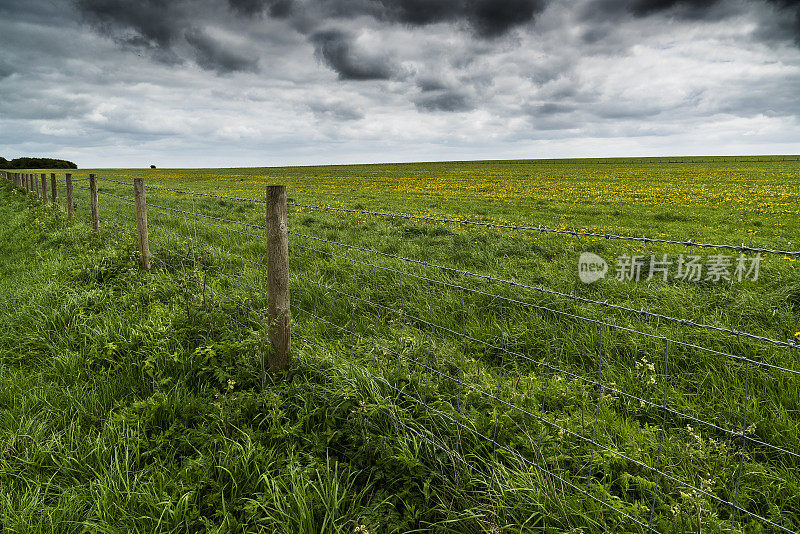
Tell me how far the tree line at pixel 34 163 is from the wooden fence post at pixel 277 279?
443ft

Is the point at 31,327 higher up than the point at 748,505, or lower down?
higher up

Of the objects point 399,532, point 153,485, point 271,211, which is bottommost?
point 399,532

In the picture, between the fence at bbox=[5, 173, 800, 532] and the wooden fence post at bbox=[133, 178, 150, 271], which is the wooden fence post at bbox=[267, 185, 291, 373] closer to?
the fence at bbox=[5, 173, 800, 532]

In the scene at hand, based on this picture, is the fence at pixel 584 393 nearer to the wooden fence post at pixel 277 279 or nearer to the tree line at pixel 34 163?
the wooden fence post at pixel 277 279

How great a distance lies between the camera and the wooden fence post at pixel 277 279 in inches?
133

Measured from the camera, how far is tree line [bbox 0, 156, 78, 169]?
10414 centimetres

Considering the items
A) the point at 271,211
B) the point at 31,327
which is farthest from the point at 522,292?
the point at 31,327

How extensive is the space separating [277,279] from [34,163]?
145 m

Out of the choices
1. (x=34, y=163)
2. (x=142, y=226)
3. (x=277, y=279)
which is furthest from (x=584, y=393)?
(x=34, y=163)

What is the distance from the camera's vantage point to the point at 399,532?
2.31 m

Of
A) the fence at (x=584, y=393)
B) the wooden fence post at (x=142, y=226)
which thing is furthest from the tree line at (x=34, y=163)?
the fence at (x=584, y=393)

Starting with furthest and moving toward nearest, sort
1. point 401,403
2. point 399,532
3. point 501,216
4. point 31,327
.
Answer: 1. point 501,216
2. point 31,327
3. point 401,403
4. point 399,532

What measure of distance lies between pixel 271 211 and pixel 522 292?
3391 millimetres

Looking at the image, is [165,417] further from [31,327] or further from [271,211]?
[31,327]
